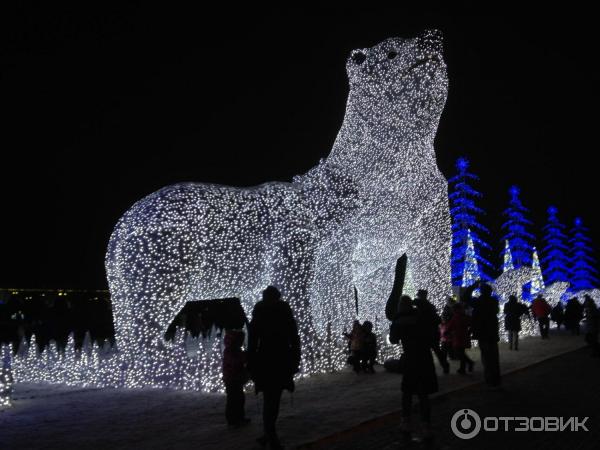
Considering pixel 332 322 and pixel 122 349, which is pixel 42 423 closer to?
pixel 122 349

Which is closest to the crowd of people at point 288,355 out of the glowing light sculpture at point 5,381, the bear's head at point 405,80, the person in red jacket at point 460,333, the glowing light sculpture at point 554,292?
the person in red jacket at point 460,333

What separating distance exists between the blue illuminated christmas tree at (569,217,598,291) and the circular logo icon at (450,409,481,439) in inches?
1476

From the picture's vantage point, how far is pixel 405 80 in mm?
10078

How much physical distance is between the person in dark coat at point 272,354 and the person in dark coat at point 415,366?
1.05m

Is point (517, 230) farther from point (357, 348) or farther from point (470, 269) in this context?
point (357, 348)

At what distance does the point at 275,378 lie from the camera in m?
4.98

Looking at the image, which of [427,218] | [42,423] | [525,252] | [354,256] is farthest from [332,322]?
[525,252]

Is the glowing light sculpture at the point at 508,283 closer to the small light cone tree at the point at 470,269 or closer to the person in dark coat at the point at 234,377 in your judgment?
the person in dark coat at the point at 234,377

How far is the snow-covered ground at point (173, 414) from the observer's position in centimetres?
559

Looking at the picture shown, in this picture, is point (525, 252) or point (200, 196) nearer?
point (200, 196)

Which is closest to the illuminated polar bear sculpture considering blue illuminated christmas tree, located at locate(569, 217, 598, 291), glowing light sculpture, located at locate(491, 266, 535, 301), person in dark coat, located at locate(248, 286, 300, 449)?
person in dark coat, located at locate(248, 286, 300, 449)

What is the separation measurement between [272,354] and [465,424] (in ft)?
6.71

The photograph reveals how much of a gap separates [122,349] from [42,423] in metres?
1.97

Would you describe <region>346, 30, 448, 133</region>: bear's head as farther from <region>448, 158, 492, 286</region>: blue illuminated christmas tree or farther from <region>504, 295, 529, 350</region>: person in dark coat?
<region>448, 158, 492, 286</region>: blue illuminated christmas tree
